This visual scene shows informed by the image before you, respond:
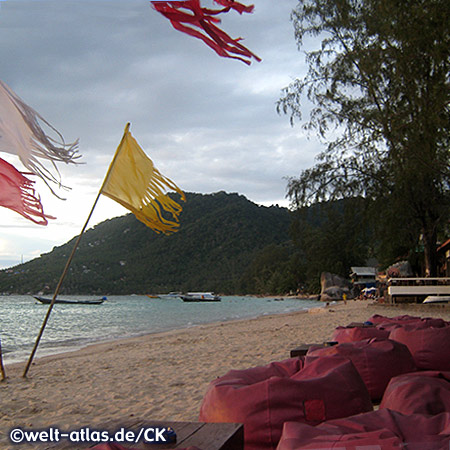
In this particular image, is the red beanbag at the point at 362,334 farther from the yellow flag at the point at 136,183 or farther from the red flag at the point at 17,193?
the red flag at the point at 17,193

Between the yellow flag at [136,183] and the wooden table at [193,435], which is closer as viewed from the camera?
the wooden table at [193,435]

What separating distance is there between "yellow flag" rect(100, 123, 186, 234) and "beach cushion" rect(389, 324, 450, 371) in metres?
2.45

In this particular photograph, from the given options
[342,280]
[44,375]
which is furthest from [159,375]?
[342,280]

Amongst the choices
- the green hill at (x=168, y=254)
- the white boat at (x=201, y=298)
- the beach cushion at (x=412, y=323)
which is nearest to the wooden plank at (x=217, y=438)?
the beach cushion at (x=412, y=323)

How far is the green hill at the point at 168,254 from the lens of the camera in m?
80.9

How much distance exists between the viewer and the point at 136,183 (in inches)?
198

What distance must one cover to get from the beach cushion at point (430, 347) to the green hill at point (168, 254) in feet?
241

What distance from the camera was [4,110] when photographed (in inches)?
135

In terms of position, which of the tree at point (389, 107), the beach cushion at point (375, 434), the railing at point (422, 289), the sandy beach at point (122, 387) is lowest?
the sandy beach at point (122, 387)

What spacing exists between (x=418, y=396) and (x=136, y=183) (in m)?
3.58

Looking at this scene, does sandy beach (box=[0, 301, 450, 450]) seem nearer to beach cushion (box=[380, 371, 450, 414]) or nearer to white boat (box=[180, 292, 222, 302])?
beach cushion (box=[380, 371, 450, 414])

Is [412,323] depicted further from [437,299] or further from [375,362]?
[437,299]

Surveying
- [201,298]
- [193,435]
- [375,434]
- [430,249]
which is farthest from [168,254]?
[375,434]

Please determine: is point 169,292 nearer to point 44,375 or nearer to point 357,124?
point 357,124
